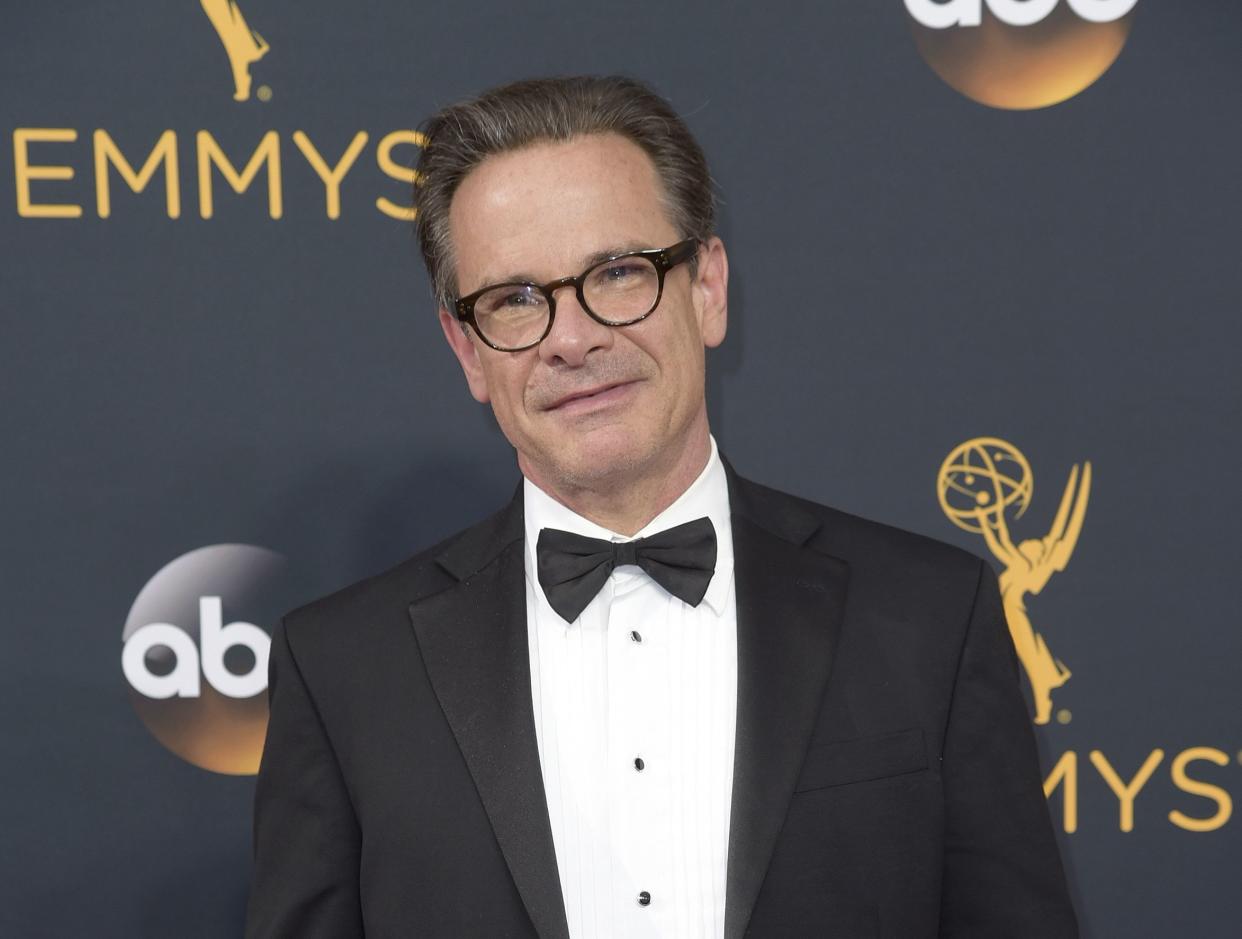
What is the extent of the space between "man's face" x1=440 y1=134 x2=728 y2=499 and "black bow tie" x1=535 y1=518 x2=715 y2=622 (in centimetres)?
8

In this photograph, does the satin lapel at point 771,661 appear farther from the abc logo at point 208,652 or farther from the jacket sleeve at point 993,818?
the abc logo at point 208,652

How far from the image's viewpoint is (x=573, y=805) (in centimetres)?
163

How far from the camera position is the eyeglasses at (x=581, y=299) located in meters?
1.60

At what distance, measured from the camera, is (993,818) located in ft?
5.50

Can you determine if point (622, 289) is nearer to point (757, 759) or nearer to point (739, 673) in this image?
point (739, 673)

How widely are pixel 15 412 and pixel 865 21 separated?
1.64 meters

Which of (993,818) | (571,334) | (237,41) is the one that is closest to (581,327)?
(571,334)

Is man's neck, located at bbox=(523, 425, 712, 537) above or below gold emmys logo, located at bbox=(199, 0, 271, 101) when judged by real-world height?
below

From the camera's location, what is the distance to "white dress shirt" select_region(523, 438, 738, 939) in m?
1.60

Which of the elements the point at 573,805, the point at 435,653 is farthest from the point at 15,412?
the point at 573,805

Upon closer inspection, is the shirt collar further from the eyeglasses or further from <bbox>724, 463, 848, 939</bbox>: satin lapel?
the eyeglasses

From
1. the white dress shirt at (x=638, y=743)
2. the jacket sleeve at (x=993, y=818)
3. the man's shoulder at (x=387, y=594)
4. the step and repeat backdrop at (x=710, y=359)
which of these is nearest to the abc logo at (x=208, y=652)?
the step and repeat backdrop at (x=710, y=359)

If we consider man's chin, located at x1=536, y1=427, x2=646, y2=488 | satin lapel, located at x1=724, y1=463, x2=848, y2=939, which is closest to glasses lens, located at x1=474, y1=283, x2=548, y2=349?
man's chin, located at x1=536, y1=427, x2=646, y2=488

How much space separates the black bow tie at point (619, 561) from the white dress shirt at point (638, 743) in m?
0.05
